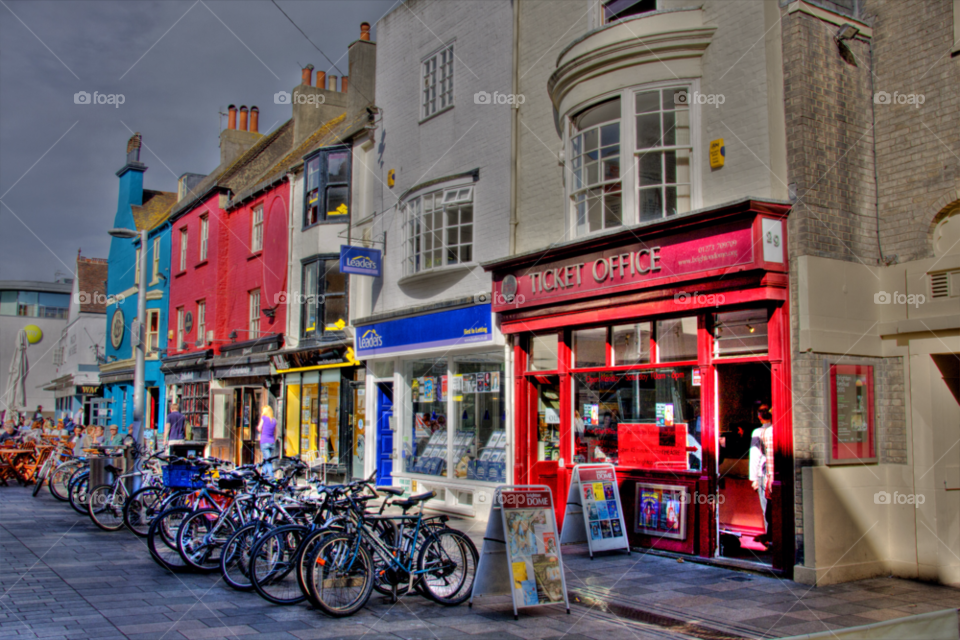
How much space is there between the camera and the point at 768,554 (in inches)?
379

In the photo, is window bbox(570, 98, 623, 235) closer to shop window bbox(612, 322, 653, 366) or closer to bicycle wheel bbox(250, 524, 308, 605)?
shop window bbox(612, 322, 653, 366)

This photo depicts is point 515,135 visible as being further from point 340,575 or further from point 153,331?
point 153,331

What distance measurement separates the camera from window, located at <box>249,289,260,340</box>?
23922 mm

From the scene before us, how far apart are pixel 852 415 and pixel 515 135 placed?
287 inches

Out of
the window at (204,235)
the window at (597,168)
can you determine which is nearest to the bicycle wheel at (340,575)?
the window at (597,168)

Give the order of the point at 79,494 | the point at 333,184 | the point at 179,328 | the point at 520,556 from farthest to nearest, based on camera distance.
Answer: the point at 179,328 → the point at 333,184 → the point at 79,494 → the point at 520,556

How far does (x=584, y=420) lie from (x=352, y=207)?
378 inches

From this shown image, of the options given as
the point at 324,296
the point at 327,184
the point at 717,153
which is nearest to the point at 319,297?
the point at 324,296

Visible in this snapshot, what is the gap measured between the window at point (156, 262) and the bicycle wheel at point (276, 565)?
89.1 ft

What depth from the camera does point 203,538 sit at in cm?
884

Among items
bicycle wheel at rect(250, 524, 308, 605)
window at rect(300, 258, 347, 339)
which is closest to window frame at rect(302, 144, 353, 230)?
window at rect(300, 258, 347, 339)

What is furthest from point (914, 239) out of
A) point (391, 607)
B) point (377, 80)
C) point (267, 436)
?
point (267, 436)

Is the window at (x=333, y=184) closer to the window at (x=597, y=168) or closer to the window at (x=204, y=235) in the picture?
the window at (x=597, y=168)

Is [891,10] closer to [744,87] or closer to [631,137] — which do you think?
[744,87]
